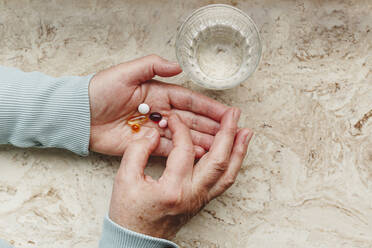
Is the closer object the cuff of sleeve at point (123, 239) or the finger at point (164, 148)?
the cuff of sleeve at point (123, 239)

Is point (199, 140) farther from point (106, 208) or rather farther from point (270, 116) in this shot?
point (106, 208)

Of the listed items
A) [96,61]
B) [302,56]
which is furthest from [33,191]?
[302,56]

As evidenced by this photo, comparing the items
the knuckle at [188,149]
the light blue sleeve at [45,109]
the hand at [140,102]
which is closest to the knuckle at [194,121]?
the hand at [140,102]

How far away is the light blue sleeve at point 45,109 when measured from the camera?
0.93 metres

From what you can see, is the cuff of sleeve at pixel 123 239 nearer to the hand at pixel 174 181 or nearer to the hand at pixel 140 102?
the hand at pixel 174 181

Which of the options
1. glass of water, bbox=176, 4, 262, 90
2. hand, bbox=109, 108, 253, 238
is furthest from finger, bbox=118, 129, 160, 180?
glass of water, bbox=176, 4, 262, 90

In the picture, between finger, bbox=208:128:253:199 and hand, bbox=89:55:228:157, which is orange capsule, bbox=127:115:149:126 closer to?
hand, bbox=89:55:228:157

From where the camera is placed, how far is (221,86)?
92 centimetres

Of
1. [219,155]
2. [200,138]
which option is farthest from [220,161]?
[200,138]

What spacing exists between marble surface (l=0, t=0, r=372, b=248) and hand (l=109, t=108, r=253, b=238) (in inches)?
3.9

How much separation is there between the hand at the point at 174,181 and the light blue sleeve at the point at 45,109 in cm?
17

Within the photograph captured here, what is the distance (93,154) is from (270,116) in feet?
1.73

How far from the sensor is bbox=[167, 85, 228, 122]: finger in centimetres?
95

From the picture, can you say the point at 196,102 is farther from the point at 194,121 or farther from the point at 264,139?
the point at 264,139
